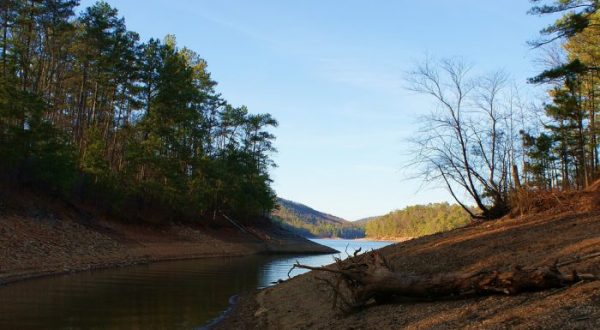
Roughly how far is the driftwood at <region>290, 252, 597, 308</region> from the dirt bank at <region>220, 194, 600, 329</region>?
0.59ft

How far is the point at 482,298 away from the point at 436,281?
107 cm

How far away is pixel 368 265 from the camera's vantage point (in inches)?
476

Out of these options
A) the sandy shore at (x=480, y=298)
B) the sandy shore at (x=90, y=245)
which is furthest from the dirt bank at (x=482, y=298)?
the sandy shore at (x=90, y=245)

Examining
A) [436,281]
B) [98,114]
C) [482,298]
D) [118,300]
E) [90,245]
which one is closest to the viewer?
[482,298]

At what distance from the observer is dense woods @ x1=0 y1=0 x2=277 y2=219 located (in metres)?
33.7

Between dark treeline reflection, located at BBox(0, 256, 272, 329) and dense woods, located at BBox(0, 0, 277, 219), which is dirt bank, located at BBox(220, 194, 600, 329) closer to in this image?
dark treeline reflection, located at BBox(0, 256, 272, 329)

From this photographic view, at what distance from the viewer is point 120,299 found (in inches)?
754

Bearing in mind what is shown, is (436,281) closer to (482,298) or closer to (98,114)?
(482,298)

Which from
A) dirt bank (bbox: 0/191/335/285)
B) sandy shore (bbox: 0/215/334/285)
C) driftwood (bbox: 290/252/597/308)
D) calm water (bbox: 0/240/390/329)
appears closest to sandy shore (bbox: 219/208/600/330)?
driftwood (bbox: 290/252/597/308)

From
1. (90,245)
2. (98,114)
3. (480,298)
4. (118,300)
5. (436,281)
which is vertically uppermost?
(98,114)

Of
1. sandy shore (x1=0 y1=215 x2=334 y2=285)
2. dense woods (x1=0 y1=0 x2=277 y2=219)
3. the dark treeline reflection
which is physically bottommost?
the dark treeline reflection

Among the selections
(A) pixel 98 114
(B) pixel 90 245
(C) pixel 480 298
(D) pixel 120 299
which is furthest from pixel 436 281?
(A) pixel 98 114

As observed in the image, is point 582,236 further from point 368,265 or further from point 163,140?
point 163,140

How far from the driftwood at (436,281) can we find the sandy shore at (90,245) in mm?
17674
